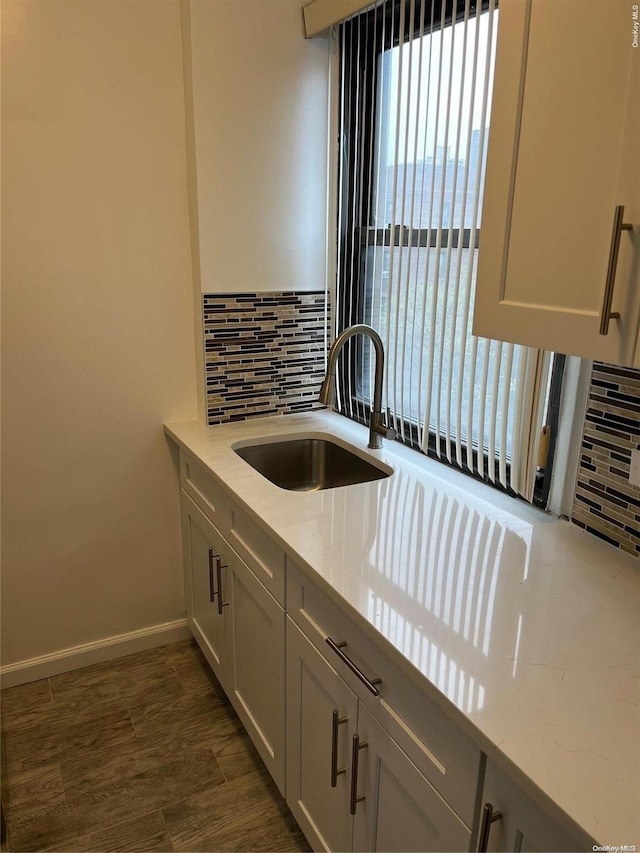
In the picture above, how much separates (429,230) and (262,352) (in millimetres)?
778

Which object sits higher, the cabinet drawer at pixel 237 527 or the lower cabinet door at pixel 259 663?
the cabinet drawer at pixel 237 527

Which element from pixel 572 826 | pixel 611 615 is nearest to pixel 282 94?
pixel 611 615

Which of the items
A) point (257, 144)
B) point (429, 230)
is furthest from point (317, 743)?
point (257, 144)

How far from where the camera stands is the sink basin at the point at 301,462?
2088mm

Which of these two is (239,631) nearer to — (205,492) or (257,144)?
(205,492)

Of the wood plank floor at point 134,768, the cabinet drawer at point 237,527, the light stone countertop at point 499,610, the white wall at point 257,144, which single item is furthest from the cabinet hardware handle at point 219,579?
the white wall at point 257,144

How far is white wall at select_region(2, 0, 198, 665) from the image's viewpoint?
1.85 metres

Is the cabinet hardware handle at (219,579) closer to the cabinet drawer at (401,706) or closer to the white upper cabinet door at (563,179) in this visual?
the cabinet drawer at (401,706)

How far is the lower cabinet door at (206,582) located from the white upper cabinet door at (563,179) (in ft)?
3.76

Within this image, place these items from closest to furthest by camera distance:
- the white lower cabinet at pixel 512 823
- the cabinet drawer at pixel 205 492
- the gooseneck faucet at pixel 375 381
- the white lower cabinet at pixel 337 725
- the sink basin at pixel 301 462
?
1. the white lower cabinet at pixel 512 823
2. the white lower cabinet at pixel 337 725
3. the gooseneck faucet at pixel 375 381
4. the cabinet drawer at pixel 205 492
5. the sink basin at pixel 301 462

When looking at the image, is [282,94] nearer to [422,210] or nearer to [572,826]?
[422,210]

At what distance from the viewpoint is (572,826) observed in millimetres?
716

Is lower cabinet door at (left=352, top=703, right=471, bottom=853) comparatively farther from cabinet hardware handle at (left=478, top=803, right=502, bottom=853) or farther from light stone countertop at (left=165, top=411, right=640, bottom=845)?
light stone countertop at (left=165, top=411, right=640, bottom=845)

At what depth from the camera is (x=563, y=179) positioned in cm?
103
